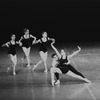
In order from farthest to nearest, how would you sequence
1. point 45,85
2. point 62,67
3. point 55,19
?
A: point 55,19 → point 45,85 → point 62,67

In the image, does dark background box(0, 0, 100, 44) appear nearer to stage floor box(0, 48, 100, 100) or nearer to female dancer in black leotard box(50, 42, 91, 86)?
stage floor box(0, 48, 100, 100)

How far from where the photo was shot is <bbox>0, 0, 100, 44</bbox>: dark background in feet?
67.0

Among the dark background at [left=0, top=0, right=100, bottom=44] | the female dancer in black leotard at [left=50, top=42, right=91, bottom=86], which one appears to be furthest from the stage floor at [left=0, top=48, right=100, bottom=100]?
the dark background at [left=0, top=0, right=100, bottom=44]

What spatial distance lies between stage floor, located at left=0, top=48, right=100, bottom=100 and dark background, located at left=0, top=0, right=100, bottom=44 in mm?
5404

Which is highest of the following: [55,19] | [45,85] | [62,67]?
[55,19]

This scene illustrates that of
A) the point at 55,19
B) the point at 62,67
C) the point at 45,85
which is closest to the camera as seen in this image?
the point at 62,67

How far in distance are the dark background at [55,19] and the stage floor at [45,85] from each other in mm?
5404

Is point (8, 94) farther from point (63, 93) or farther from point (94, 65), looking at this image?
point (94, 65)

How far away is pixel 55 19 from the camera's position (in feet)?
82.2

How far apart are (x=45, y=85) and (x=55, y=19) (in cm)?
1455

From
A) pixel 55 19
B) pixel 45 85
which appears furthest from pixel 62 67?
pixel 55 19

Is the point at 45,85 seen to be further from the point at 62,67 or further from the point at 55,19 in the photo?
the point at 55,19

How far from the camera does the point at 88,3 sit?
29125 millimetres

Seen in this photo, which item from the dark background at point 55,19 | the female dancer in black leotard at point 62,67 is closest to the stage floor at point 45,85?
the female dancer in black leotard at point 62,67
